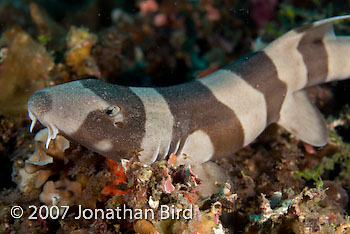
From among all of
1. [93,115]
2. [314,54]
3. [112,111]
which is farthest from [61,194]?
[314,54]

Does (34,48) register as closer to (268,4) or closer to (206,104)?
(206,104)

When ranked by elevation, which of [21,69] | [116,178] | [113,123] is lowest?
[116,178]

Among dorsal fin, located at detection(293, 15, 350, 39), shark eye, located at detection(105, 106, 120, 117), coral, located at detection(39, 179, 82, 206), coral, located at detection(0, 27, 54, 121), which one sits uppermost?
dorsal fin, located at detection(293, 15, 350, 39)

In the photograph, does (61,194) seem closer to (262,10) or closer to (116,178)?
(116,178)

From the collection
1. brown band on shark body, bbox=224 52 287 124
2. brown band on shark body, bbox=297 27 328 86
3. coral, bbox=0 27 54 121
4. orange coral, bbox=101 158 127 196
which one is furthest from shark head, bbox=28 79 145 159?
brown band on shark body, bbox=297 27 328 86

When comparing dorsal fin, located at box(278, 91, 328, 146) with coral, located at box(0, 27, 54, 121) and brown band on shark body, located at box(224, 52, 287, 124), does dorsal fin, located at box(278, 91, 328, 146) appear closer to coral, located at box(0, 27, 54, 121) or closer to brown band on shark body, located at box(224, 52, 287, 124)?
brown band on shark body, located at box(224, 52, 287, 124)

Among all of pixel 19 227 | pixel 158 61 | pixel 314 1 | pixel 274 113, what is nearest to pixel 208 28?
pixel 158 61

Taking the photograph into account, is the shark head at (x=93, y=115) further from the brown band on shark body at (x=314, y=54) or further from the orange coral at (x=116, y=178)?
the brown band on shark body at (x=314, y=54)
